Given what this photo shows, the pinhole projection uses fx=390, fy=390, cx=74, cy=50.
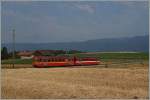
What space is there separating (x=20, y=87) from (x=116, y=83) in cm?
540

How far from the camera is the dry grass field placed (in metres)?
18.0

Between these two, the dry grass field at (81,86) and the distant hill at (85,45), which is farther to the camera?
the distant hill at (85,45)

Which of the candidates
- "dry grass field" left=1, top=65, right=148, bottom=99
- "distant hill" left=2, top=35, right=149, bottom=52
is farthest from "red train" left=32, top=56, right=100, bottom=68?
"dry grass field" left=1, top=65, right=148, bottom=99

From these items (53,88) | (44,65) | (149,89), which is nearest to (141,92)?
(149,89)

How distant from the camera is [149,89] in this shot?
19375mm

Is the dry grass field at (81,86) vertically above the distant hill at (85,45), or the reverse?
the distant hill at (85,45)

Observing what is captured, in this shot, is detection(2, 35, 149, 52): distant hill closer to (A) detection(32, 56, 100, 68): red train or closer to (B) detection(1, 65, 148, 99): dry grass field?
(A) detection(32, 56, 100, 68): red train

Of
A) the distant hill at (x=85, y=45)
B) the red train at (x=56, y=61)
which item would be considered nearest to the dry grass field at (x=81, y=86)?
the distant hill at (x=85, y=45)

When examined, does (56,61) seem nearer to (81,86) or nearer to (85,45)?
(85,45)

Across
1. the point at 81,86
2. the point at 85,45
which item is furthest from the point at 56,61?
the point at 81,86

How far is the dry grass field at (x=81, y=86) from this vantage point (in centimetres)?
1795

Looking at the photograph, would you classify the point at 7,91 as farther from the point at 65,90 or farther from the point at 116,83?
the point at 116,83

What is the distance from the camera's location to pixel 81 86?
20094 mm

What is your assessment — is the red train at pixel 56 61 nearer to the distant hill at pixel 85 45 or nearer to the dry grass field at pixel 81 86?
the distant hill at pixel 85 45
